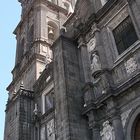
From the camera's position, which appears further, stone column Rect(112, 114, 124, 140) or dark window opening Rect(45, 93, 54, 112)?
dark window opening Rect(45, 93, 54, 112)

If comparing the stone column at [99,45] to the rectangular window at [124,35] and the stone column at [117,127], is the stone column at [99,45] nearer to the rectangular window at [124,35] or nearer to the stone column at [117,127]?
the rectangular window at [124,35]

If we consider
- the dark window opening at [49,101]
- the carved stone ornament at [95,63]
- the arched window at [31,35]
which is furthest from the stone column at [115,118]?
the arched window at [31,35]

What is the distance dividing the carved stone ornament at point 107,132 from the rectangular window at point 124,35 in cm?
359

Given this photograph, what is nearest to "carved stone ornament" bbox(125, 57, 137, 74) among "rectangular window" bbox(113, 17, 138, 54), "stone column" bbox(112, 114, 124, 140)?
"rectangular window" bbox(113, 17, 138, 54)

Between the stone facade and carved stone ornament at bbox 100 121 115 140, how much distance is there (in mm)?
25

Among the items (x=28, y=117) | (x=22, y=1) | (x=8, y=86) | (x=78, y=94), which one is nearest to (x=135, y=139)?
(x=78, y=94)

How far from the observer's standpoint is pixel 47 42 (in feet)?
90.5

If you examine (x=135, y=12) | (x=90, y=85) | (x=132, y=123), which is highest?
(x=135, y=12)

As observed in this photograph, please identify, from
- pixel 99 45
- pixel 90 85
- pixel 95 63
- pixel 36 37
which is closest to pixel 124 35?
pixel 99 45

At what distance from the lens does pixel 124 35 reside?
14.5 meters

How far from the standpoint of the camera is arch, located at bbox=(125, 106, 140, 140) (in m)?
11.7

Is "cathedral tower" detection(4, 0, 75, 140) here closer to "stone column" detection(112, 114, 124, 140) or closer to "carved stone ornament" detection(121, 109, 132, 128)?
"stone column" detection(112, 114, 124, 140)

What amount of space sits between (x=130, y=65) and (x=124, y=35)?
208 cm

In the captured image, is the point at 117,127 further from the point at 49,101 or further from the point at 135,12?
the point at 49,101
